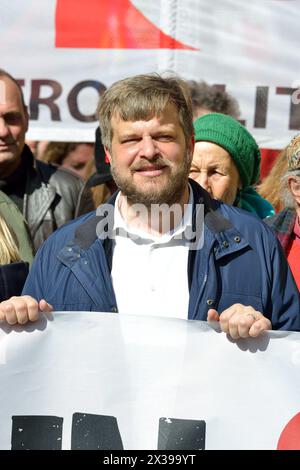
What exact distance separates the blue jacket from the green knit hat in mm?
943

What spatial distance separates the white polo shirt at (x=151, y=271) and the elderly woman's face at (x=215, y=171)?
91 cm

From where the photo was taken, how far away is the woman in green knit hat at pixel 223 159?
4.14 m

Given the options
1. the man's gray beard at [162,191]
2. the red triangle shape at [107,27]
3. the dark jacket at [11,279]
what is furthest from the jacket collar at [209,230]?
the red triangle shape at [107,27]

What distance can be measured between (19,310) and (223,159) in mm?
1524

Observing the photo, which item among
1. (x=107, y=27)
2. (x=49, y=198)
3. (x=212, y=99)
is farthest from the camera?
(x=107, y=27)

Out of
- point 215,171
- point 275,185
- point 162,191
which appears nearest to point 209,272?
point 162,191

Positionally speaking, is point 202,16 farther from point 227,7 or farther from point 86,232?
point 86,232

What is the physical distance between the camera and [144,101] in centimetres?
319

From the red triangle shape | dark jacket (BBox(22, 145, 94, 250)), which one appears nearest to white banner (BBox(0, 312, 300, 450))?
dark jacket (BBox(22, 145, 94, 250))

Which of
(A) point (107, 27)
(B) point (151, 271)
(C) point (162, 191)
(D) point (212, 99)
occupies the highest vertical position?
(A) point (107, 27)

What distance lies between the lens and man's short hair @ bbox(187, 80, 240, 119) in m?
5.15

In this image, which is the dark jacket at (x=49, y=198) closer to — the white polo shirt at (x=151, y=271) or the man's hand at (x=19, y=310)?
the white polo shirt at (x=151, y=271)

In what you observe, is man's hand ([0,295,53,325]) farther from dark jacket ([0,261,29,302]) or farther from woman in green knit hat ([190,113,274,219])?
woman in green knit hat ([190,113,274,219])

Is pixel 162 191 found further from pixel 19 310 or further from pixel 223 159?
pixel 223 159
